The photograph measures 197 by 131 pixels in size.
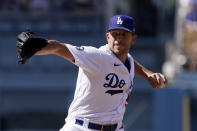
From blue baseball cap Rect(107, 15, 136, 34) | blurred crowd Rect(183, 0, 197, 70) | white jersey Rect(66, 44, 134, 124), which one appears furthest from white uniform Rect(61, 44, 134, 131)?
blurred crowd Rect(183, 0, 197, 70)

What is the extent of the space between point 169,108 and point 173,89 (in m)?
0.32

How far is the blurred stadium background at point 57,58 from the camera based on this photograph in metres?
11.5

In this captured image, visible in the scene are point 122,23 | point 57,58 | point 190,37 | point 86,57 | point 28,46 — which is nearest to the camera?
point 28,46

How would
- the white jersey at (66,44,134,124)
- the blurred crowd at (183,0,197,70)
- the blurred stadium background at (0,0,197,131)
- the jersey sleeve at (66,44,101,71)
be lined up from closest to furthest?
the jersey sleeve at (66,44,101,71) → the white jersey at (66,44,134,124) → the blurred crowd at (183,0,197,70) → the blurred stadium background at (0,0,197,131)

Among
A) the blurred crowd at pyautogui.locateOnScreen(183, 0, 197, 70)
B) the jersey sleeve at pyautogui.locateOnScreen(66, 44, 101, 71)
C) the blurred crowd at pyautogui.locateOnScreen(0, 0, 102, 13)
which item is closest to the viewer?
the jersey sleeve at pyautogui.locateOnScreen(66, 44, 101, 71)

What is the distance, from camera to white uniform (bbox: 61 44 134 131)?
4.09 metres

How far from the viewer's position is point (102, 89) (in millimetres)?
4148

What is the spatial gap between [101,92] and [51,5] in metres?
8.13

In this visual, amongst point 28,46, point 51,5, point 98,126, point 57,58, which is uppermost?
point 51,5

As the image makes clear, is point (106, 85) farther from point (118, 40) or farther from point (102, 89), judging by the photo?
point (118, 40)

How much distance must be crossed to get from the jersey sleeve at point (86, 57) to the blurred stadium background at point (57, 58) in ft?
23.5

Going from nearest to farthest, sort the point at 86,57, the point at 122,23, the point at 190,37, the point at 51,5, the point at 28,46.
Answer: the point at 28,46 < the point at 86,57 < the point at 122,23 < the point at 190,37 < the point at 51,5

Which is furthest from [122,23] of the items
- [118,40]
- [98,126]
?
[98,126]

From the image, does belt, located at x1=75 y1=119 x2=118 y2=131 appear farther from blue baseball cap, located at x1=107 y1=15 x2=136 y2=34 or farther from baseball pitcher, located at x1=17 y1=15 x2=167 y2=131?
blue baseball cap, located at x1=107 y1=15 x2=136 y2=34
